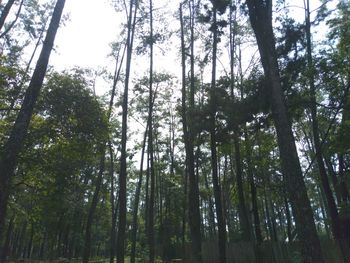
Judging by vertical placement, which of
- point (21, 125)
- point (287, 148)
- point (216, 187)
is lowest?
point (287, 148)

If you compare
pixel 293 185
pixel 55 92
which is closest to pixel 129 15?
pixel 55 92

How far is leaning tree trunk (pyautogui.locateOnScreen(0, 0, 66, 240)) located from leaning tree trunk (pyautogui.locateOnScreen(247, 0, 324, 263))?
17.5 feet

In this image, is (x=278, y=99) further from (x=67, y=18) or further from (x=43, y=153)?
(x=67, y=18)

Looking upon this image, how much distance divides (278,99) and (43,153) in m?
8.45

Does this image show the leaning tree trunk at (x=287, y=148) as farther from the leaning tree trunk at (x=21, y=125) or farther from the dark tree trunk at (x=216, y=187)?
the leaning tree trunk at (x=21, y=125)

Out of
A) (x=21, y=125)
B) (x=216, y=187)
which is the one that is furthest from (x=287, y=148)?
(x=216, y=187)

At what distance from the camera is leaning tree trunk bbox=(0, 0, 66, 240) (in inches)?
249

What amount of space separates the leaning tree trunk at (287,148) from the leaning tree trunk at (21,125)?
5333mm

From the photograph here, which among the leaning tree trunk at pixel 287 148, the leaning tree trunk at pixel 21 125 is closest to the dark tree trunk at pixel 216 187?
the leaning tree trunk at pixel 287 148

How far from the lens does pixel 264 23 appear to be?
29.2 ft

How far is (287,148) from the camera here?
7.53 metres

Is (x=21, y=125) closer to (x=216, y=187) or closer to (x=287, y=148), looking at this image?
(x=287, y=148)

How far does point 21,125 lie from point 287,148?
5825 mm

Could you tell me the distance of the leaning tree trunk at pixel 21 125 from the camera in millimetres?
6328
